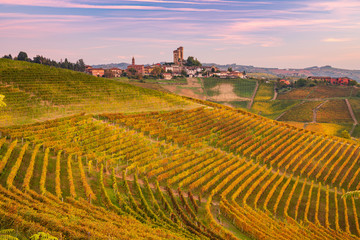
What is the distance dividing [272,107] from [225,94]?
27.8m

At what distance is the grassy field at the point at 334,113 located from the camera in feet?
328

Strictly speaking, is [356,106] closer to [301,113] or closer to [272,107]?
[301,113]

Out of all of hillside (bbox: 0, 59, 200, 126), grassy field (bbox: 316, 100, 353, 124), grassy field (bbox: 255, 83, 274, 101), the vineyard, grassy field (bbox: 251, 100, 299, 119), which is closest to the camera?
the vineyard

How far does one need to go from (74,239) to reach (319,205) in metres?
32.1

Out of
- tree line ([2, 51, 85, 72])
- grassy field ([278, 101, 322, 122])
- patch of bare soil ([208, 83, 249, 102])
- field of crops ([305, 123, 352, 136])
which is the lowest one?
field of crops ([305, 123, 352, 136])

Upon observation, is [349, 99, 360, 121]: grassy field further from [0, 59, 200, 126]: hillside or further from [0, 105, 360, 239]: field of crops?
[0, 59, 200, 126]: hillside

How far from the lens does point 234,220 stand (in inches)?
1081

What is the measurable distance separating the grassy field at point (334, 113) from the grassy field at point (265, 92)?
29084 millimetres

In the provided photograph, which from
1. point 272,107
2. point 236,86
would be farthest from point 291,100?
point 236,86

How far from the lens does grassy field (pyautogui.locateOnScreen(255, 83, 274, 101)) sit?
457 ft

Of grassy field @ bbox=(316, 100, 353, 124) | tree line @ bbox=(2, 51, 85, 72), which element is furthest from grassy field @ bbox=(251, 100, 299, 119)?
tree line @ bbox=(2, 51, 85, 72)

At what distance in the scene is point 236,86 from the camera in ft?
506

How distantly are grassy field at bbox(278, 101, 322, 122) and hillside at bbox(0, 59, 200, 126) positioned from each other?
50.6m

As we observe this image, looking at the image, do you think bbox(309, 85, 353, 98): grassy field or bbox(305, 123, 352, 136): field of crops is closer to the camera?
bbox(305, 123, 352, 136): field of crops
